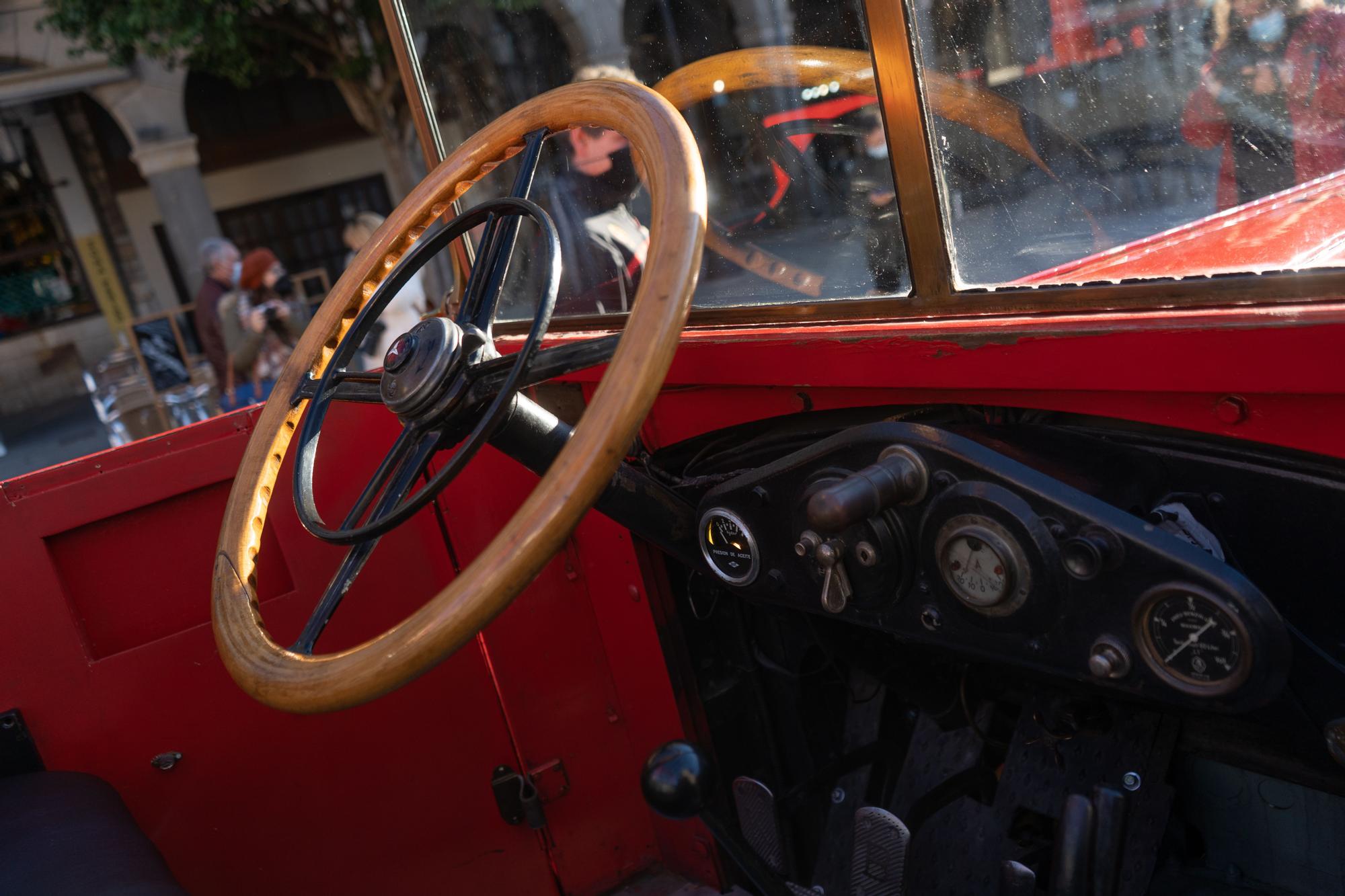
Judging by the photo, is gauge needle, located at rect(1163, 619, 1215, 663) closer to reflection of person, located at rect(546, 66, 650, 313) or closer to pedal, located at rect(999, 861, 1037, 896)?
pedal, located at rect(999, 861, 1037, 896)

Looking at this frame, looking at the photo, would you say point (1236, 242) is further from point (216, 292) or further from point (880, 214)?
point (216, 292)

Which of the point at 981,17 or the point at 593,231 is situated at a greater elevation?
the point at 981,17

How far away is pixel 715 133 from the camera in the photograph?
1.48 m

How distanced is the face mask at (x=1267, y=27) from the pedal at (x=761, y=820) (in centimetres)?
123

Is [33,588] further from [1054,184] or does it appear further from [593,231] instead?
[1054,184]

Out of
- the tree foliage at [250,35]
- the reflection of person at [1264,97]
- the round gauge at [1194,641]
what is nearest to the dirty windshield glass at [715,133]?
the reflection of person at [1264,97]

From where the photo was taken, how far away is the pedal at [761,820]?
5.76ft

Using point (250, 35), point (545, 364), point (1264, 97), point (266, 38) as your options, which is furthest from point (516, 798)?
point (266, 38)

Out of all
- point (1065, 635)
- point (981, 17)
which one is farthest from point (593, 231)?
point (1065, 635)

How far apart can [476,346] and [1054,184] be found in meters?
0.65

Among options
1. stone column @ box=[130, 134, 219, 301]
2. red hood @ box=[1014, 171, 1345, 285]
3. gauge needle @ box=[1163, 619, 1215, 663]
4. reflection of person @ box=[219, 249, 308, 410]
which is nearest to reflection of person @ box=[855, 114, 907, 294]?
red hood @ box=[1014, 171, 1345, 285]

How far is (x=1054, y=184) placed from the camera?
1.18 metres

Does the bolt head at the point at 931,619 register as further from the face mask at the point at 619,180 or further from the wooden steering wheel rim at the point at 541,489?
the face mask at the point at 619,180

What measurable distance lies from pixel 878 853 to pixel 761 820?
0.24 metres
